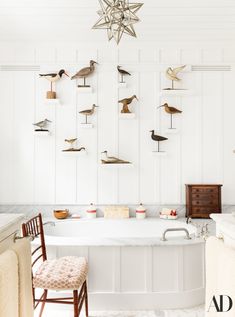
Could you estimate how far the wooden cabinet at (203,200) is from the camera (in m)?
3.97

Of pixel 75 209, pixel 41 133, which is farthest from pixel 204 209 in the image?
pixel 41 133

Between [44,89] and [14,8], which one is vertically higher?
[14,8]

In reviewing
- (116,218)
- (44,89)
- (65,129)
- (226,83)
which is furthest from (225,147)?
(44,89)

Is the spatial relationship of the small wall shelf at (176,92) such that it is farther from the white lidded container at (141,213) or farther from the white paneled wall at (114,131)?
the white lidded container at (141,213)

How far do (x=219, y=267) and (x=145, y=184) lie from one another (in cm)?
289

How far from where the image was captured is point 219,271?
4.38 feet

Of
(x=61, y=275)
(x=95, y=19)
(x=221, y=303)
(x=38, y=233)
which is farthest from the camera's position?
(x=95, y=19)

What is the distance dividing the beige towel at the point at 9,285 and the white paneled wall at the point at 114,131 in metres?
2.94

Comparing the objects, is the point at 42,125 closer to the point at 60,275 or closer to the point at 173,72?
the point at 173,72

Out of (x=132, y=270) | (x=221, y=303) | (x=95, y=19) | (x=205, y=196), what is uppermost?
(x=95, y=19)

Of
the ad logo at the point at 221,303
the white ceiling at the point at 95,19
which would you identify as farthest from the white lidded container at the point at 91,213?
the ad logo at the point at 221,303

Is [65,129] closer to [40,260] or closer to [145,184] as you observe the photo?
[145,184]

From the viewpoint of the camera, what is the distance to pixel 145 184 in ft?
13.9

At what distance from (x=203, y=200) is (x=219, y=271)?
2.72m
